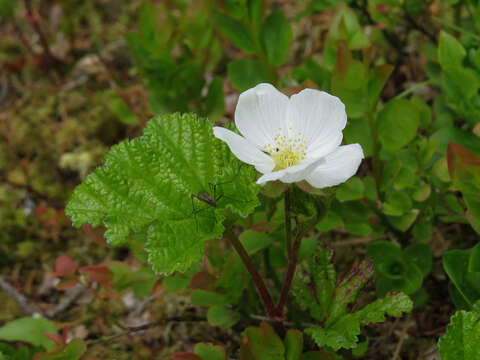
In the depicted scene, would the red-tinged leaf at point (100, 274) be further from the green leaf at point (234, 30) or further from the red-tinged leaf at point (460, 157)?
the red-tinged leaf at point (460, 157)

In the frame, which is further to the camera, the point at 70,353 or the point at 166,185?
the point at 70,353

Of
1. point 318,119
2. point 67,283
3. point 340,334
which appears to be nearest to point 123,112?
point 67,283

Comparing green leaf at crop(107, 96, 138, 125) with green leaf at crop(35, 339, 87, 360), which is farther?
green leaf at crop(107, 96, 138, 125)

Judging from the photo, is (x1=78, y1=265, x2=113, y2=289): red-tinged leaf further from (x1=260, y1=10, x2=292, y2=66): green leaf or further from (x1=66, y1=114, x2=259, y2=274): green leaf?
(x1=260, y1=10, x2=292, y2=66): green leaf

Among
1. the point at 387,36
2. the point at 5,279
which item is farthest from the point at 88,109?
the point at 387,36

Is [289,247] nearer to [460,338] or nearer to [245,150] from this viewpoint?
[245,150]

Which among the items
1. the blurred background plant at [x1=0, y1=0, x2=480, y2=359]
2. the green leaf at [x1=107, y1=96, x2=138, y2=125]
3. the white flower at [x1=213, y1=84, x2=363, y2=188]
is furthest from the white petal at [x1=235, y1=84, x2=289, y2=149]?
the green leaf at [x1=107, y1=96, x2=138, y2=125]

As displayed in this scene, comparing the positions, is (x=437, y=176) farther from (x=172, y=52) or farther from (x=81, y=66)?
(x=81, y=66)
